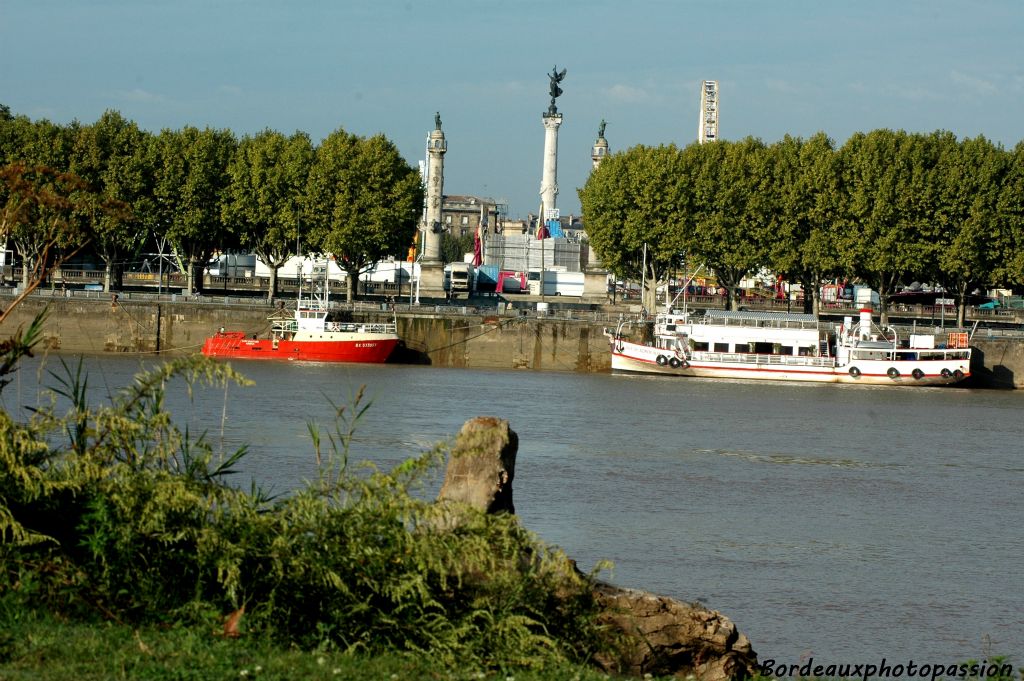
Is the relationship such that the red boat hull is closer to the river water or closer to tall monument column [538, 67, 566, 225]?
the river water

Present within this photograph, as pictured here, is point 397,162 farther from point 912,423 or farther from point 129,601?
point 129,601

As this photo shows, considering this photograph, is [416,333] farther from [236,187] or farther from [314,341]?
[236,187]

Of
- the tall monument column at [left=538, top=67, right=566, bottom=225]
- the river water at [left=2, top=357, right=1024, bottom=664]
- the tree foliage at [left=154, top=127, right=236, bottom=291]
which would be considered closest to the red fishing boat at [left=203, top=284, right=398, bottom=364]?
the river water at [left=2, top=357, right=1024, bottom=664]

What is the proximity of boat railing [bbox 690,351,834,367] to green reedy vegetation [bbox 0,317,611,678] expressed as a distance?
51418 mm

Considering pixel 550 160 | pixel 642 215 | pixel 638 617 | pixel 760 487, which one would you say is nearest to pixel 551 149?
pixel 550 160

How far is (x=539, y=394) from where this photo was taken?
4922 cm

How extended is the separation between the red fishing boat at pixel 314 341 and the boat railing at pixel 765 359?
13.6 m

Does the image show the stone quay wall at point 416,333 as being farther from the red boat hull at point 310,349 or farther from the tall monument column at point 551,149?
the tall monument column at point 551,149

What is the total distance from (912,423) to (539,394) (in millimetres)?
12513

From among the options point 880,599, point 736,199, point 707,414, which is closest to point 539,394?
point 707,414

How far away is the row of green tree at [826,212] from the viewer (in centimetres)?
6712

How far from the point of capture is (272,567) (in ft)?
34.9

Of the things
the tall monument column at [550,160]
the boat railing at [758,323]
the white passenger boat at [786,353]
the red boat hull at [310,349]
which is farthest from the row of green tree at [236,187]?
the tall monument column at [550,160]

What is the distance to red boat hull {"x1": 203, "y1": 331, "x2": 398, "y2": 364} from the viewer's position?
61.4 m
